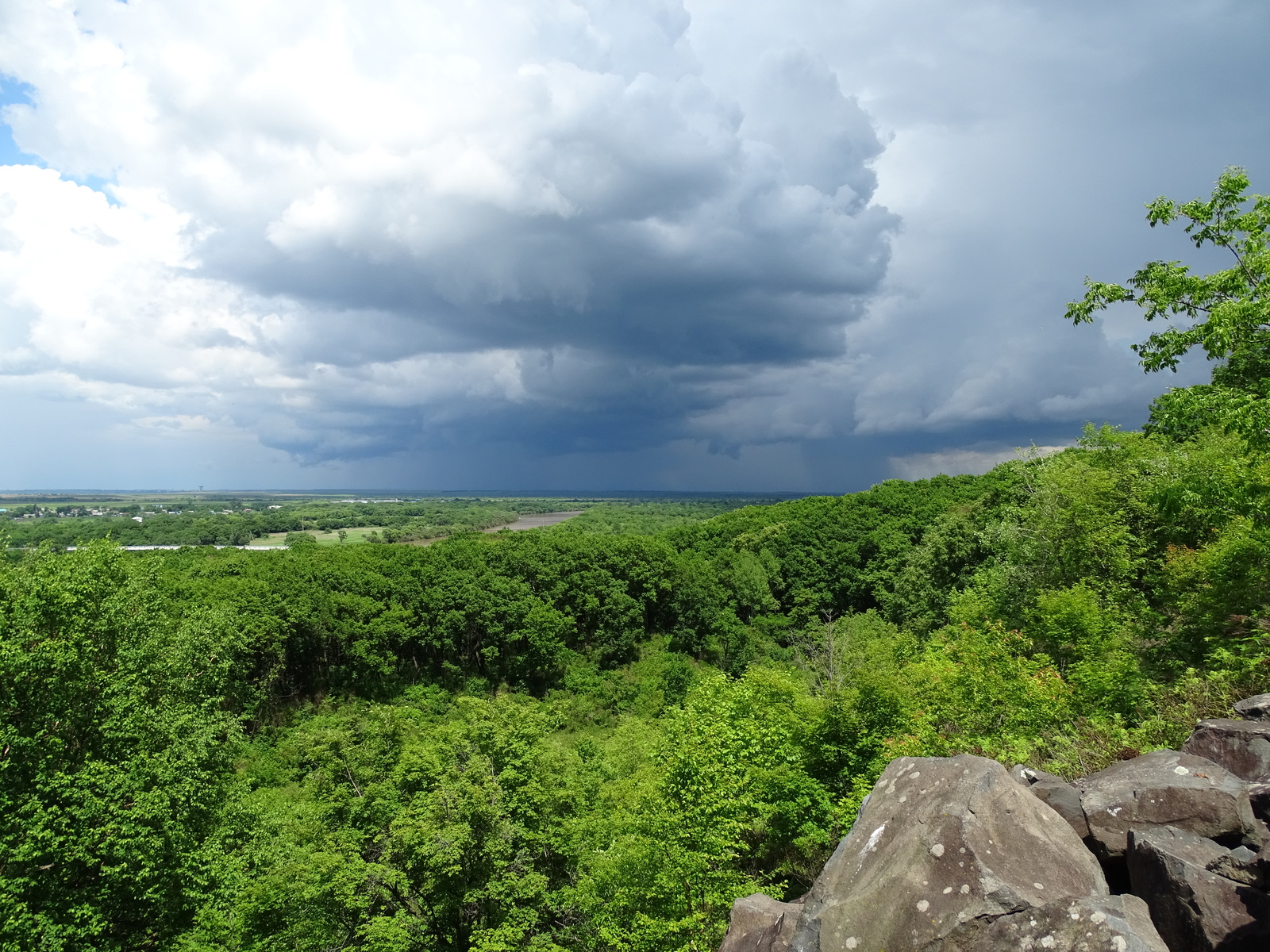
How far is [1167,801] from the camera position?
9.56 meters

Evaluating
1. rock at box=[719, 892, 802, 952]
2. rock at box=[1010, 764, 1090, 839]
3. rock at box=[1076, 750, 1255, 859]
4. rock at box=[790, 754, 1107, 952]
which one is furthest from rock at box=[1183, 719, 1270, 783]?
rock at box=[719, 892, 802, 952]

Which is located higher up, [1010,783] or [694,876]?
[1010,783]

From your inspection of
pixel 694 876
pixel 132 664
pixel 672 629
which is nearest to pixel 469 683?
pixel 672 629

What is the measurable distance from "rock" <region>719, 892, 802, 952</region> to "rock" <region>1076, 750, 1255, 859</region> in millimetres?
5095

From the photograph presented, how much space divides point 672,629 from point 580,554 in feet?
44.8

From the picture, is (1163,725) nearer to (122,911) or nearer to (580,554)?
(122,911)

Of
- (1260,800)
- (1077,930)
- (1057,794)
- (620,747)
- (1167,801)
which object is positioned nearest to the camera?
(1077,930)

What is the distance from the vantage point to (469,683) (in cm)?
5794

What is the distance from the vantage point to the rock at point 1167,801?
9.19 meters

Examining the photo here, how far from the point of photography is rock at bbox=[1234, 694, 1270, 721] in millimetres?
11320

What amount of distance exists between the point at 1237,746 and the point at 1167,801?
2210 mm

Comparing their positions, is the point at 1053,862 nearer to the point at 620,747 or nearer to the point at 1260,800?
the point at 1260,800

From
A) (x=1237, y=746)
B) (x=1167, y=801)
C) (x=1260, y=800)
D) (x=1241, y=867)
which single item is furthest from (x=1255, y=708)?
(x=1241, y=867)

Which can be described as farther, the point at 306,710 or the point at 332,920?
the point at 306,710
